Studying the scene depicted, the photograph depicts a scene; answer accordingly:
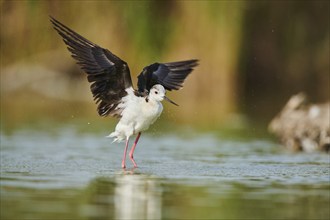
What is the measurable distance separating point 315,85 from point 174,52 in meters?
5.68

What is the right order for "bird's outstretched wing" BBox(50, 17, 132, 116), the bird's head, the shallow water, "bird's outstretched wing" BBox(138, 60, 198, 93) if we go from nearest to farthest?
the shallow water
"bird's outstretched wing" BBox(50, 17, 132, 116)
the bird's head
"bird's outstretched wing" BBox(138, 60, 198, 93)

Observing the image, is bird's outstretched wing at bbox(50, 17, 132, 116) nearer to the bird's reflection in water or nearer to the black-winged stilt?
the black-winged stilt

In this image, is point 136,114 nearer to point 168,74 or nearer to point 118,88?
point 118,88

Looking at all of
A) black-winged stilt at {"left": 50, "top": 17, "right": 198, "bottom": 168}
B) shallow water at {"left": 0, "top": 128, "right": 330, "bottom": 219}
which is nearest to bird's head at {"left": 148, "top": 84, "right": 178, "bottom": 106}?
black-winged stilt at {"left": 50, "top": 17, "right": 198, "bottom": 168}

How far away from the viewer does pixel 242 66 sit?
80.0 ft

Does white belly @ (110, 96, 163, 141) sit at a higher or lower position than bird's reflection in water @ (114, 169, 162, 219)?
higher

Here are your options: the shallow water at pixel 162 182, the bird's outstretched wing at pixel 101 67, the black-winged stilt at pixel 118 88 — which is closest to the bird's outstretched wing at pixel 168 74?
the black-winged stilt at pixel 118 88

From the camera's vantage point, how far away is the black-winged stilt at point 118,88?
A: 12.0 meters

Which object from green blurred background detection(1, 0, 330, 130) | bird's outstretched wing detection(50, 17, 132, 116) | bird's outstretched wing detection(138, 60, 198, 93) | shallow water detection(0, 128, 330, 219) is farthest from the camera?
green blurred background detection(1, 0, 330, 130)

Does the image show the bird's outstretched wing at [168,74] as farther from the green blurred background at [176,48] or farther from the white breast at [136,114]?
the green blurred background at [176,48]

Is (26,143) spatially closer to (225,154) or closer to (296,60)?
(225,154)

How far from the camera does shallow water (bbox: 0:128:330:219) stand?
8273 mm

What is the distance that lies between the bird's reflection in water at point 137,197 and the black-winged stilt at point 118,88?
151 cm

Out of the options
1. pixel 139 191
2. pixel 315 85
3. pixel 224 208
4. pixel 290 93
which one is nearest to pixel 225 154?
pixel 139 191
